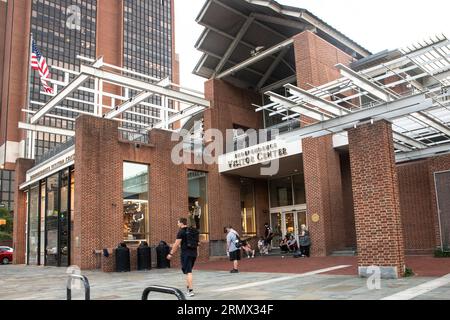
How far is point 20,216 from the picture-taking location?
2766 centimetres

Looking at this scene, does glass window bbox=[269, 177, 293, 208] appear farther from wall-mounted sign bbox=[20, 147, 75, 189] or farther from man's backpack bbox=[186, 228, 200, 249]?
man's backpack bbox=[186, 228, 200, 249]

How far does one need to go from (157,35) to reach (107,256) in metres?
109

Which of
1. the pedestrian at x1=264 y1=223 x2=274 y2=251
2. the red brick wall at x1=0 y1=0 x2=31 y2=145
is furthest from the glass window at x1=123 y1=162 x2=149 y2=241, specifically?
the red brick wall at x1=0 y1=0 x2=31 y2=145

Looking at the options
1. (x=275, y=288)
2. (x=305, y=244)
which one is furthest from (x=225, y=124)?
(x=275, y=288)

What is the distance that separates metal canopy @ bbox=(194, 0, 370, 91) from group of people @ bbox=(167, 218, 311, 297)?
31.5 ft

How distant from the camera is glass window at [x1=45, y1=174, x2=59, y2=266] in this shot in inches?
872

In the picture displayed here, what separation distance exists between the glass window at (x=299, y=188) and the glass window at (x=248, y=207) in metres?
2.60

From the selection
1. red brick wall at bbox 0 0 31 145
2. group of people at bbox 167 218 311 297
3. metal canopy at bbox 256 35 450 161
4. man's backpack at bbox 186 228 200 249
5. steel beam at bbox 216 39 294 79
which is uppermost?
red brick wall at bbox 0 0 31 145

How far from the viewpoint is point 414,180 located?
1934cm

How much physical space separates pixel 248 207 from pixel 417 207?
10.4 meters

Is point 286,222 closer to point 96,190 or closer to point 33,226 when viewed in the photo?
point 96,190

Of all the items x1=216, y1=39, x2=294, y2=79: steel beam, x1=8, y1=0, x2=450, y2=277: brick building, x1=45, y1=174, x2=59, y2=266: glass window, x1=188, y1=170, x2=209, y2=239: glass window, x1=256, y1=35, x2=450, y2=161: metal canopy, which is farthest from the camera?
x1=216, y1=39, x2=294, y2=79: steel beam

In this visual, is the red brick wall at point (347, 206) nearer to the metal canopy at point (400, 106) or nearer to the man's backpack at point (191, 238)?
the metal canopy at point (400, 106)

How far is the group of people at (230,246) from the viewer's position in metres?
9.35
